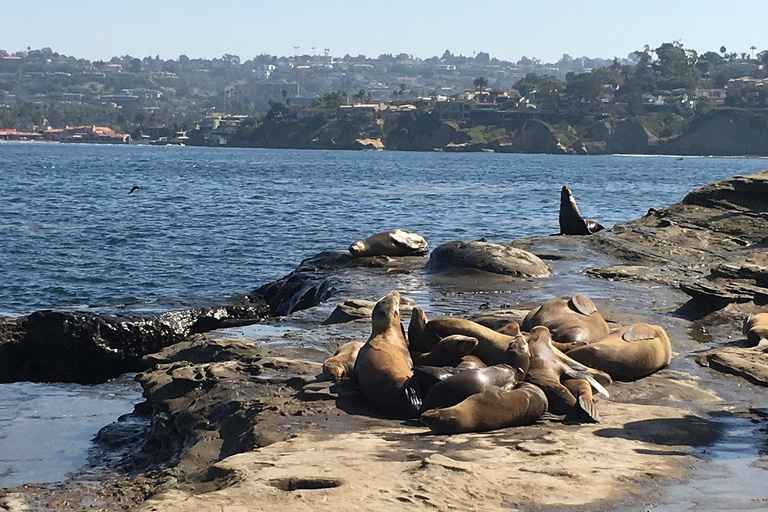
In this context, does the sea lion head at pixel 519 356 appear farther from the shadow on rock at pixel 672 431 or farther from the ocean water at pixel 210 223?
the ocean water at pixel 210 223

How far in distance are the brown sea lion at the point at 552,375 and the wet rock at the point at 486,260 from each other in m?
5.40

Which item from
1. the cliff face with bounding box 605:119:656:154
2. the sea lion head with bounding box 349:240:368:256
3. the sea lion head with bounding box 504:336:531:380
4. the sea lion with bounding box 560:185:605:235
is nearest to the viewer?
the sea lion head with bounding box 504:336:531:380

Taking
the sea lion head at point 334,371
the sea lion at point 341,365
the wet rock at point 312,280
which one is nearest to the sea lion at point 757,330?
the sea lion at point 341,365

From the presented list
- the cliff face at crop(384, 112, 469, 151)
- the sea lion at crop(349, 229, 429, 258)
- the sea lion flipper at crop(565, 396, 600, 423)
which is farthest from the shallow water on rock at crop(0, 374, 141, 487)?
the cliff face at crop(384, 112, 469, 151)

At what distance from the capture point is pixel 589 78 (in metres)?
177

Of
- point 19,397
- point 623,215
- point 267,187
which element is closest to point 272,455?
point 19,397

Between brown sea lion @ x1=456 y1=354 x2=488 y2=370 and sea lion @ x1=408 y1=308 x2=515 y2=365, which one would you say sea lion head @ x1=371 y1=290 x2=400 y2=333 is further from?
brown sea lion @ x1=456 y1=354 x2=488 y2=370

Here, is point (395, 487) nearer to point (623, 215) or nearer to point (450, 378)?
point (450, 378)

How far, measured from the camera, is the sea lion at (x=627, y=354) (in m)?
7.66

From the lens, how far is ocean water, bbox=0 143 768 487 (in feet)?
31.8

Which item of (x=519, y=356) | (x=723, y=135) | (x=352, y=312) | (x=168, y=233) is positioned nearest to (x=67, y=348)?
(x=352, y=312)

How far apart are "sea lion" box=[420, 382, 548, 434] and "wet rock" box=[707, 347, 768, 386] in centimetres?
224

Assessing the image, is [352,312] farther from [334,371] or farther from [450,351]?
[450,351]

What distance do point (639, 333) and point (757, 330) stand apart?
143 cm
